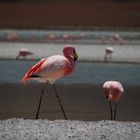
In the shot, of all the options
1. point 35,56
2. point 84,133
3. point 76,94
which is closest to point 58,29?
point 35,56

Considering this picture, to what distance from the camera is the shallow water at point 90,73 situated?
54.2ft

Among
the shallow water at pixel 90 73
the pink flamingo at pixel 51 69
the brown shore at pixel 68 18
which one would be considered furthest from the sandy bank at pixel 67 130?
the brown shore at pixel 68 18

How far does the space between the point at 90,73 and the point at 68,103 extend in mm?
5588

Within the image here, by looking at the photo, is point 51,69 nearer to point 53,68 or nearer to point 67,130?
point 53,68

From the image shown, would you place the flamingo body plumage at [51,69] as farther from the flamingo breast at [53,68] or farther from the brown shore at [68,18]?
the brown shore at [68,18]

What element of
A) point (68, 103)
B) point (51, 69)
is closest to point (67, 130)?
point (51, 69)

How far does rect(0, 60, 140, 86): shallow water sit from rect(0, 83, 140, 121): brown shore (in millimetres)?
968

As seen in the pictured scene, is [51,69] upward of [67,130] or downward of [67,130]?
upward

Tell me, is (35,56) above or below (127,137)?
below

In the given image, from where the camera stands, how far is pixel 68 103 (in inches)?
505

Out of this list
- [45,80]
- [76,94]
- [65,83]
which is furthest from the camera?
[65,83]

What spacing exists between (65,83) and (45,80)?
5.04m

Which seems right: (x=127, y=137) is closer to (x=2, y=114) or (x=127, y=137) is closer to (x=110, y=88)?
(x=110, y=88)

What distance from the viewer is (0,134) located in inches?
357
